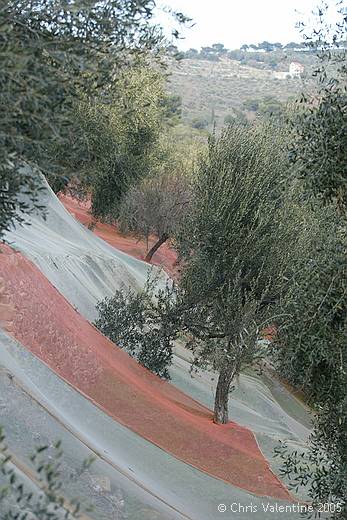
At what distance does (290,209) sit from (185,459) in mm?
5022

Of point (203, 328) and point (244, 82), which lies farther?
point (244, 82)

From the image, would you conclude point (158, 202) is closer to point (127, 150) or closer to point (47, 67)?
point (127, 150)

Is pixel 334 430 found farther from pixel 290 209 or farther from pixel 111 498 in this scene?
pixel 290 209

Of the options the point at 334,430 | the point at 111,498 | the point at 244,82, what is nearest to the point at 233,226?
the point at 334,430

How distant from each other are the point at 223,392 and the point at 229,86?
94471mm

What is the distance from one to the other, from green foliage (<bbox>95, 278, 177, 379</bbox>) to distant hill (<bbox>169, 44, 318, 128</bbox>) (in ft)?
165

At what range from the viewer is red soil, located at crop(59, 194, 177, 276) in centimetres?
2988

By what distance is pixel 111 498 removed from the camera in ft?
22.0

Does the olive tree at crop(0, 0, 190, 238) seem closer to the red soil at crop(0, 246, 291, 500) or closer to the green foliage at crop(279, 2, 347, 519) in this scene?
the green foliage at crop(279, 2, 347, 519)

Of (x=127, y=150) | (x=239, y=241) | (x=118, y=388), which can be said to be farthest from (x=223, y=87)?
(x=118, y=388)

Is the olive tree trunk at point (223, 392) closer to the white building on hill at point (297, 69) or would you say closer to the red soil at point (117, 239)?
the white building on hill at point (297, 69)

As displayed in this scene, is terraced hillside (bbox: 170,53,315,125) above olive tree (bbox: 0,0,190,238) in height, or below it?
above

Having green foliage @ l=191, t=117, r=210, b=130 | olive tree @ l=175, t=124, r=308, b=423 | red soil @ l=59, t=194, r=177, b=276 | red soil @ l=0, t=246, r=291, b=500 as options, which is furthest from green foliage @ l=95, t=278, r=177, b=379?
green foliage @ l=191, t=117, r=210, b=130

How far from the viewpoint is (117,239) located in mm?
33000
